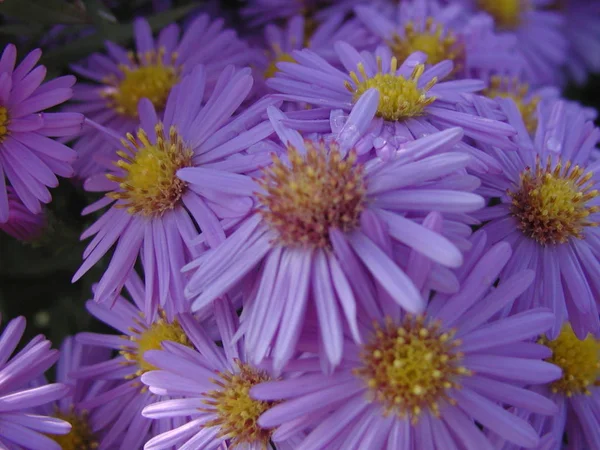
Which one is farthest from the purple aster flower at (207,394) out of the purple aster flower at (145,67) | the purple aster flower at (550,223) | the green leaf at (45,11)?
the green leaf at (45,11)

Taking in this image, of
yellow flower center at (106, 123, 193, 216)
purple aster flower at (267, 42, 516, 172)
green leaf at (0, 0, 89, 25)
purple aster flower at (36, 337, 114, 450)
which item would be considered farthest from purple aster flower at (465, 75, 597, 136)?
purple aster flower at (36, 337, 114, 450)

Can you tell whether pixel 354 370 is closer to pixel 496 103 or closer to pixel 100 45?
pixel 496 103

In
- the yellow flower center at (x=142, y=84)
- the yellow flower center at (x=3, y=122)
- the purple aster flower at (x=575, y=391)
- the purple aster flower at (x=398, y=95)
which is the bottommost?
the purple aster flower at (x=575, y=391)

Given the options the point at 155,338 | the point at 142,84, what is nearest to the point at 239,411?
the point at 155,338

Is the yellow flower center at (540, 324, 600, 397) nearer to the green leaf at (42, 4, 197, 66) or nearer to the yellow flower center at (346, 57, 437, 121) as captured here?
the yellow flower center at (346, 57, 437, 121)

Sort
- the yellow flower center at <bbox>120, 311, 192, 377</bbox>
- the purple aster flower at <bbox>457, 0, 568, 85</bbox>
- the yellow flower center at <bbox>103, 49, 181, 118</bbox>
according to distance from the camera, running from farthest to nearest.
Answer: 1. the purple aster flower at <bbox>457, 0, 568, 85</bbox>
2. the yellow flower center at <bbox>103, 49, 181, 118</bbox>
3. the yellow flower center at <bbox>120, 311, 192, 377</bbox>

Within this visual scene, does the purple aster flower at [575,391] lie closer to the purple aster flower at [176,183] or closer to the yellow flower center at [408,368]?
the yellow flower center at [408,368]
